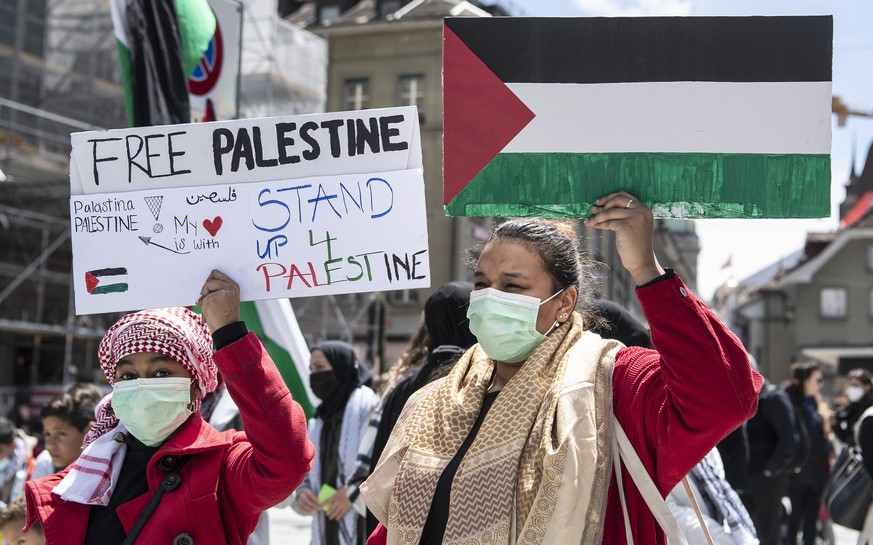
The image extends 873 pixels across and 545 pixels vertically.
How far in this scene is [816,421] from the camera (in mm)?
9242

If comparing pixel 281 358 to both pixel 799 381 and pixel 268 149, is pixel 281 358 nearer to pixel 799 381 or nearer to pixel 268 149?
pixel 268 149

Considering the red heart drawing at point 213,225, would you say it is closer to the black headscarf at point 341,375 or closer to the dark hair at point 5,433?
the black headscarf at point 341,375

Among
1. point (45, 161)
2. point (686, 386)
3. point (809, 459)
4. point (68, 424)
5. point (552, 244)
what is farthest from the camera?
point (45, 161)

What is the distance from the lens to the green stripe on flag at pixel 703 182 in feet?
8.21

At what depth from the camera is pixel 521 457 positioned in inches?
92.8

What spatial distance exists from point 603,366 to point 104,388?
1800 centimetres

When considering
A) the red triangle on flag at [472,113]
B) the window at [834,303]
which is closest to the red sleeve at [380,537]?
the red triangle on flag at [472,113]

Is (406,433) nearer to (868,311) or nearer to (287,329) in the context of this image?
(287,329)

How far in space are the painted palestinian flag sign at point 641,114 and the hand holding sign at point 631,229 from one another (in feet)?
0.35

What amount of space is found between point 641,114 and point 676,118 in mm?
87

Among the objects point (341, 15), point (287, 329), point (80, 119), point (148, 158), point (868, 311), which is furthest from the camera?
point (868, 311)

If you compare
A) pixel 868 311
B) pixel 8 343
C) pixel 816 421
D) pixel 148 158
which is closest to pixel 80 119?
pixel 8 343

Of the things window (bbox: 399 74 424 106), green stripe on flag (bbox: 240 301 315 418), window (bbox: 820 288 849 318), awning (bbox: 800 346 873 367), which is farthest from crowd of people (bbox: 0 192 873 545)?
window (bbox: 820 288 849 318)

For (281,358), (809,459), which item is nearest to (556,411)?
(281,358)
